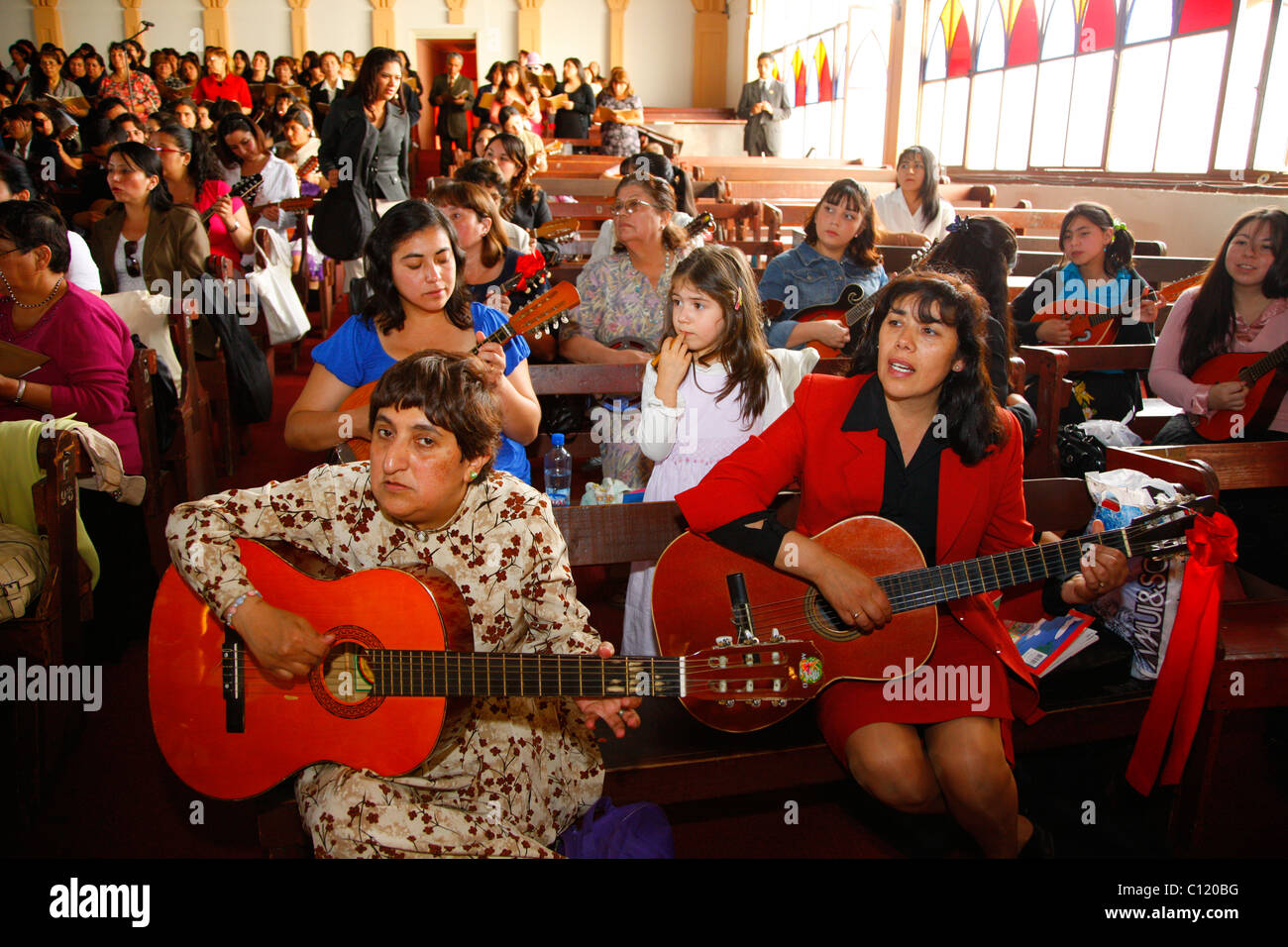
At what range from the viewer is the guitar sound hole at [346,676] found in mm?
1702

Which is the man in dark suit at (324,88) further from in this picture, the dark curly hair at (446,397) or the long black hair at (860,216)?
the dark curly hair at (446,397)

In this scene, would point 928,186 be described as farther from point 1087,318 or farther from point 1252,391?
point 1252,391

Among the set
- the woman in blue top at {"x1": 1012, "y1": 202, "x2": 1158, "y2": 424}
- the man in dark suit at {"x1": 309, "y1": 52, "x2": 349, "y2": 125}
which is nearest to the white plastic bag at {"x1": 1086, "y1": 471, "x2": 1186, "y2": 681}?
the woman in blue top at {"x1": 1012, "y1": 202, "x2": 1158, "y2": 424}

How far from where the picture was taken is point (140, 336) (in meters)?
3.65

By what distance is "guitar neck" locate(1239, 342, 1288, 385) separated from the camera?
305 cm

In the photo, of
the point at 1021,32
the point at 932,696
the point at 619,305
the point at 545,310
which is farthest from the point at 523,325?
the point at 1021,32

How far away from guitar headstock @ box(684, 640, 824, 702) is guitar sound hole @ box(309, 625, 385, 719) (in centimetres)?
62

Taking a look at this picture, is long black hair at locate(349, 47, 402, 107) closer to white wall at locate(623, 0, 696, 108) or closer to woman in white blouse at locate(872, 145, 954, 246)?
woman in white blouse at locate(872, 145, 954, 246)

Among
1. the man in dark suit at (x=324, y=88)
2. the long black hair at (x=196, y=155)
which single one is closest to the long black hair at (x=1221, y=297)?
the long black hair at (x=196, y=155)

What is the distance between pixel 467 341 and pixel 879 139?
1228 centimetres

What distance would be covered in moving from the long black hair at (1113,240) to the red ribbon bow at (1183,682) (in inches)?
87.8

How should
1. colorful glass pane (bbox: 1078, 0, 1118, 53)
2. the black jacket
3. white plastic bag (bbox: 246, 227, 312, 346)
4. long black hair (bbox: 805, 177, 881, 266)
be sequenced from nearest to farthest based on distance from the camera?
long black hair (bbox: 805, 177, 881, 266)
white plastic bag (bbox: 246, 227, 312, 346)
the black jacket
colorful glass pane (bbox: 1078, 0, 1118, 53)

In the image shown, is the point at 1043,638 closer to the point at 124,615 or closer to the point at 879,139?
the point at 124,615

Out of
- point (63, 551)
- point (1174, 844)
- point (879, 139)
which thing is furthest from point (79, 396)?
point (879, 139)
